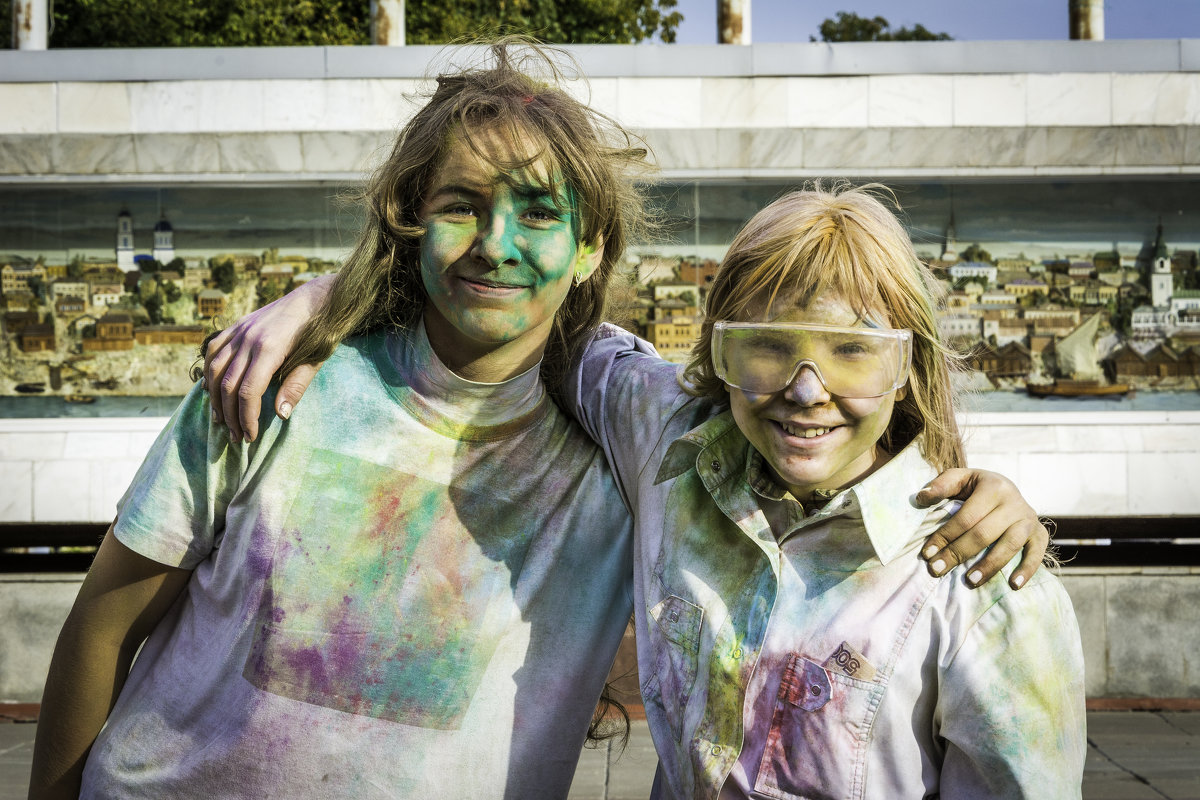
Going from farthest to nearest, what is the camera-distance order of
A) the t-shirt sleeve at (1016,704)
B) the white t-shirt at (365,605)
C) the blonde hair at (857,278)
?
the white t-shirt at (365,605)
the blonde hair at (857,278)
the t-shirt sleeve at (1016,704)

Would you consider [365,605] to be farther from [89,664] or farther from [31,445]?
[31,445]

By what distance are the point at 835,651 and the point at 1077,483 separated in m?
5.45

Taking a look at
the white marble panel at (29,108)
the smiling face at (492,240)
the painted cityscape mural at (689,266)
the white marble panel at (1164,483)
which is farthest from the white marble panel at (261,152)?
the white marble panel at (1164,483)

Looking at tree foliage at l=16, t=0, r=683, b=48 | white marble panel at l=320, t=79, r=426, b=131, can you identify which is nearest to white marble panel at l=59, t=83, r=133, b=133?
white marble panel at l=320, t=79, r=426, b=131

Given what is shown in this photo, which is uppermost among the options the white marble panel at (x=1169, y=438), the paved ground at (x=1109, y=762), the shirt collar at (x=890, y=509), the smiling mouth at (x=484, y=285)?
the smiling mouth at (x=484, y=285)

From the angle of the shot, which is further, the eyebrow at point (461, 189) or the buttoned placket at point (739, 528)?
the eyebrow at point (461, 189)

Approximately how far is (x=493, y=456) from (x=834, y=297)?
748 mm

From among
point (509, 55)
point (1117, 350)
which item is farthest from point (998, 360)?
point (509, 55)

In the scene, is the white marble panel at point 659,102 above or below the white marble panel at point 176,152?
above

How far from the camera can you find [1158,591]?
6383 millimetres

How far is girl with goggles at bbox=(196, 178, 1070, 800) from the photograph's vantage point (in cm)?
168

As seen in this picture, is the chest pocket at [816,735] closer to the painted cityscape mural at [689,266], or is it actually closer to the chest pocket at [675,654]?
the chest pocket at [675,654]

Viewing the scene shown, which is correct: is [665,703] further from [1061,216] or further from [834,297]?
[1061,216]

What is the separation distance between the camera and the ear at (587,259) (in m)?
2.26
